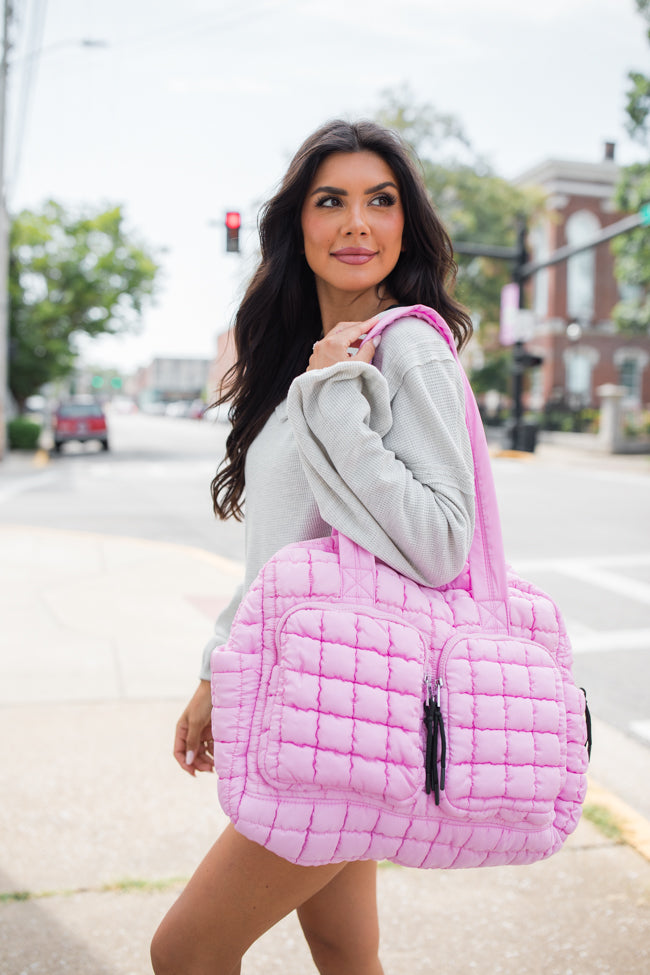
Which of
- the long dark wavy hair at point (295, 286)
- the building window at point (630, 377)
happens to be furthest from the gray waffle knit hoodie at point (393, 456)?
the building window at point (630, 377)

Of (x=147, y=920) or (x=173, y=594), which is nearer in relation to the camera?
(x=147, y=920)

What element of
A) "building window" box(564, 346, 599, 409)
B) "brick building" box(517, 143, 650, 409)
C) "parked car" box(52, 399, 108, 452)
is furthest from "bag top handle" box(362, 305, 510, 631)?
"building window" box(564, 346, 599, 409)

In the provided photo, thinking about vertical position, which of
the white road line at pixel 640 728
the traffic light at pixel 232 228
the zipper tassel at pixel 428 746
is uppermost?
the traffic light at pixel 232 228

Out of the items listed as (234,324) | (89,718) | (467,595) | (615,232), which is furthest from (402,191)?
(615,232)

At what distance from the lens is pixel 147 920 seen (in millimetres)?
2584

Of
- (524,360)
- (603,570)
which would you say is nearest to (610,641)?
(603,570)

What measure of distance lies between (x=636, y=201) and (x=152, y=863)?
77.1 ft

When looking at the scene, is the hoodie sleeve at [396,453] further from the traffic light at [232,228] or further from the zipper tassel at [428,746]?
the traffic light at [232,228]

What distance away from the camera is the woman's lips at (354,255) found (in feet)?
5.60

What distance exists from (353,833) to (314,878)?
0.18 m

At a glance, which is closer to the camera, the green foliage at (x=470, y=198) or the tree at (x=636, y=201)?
the tree at (x=636, y=201)

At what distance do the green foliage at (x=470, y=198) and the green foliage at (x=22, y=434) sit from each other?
14.6 metres

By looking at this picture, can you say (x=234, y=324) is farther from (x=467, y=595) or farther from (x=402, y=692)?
(x=402, y=692)

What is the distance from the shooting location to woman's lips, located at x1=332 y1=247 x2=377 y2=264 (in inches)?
67.2
